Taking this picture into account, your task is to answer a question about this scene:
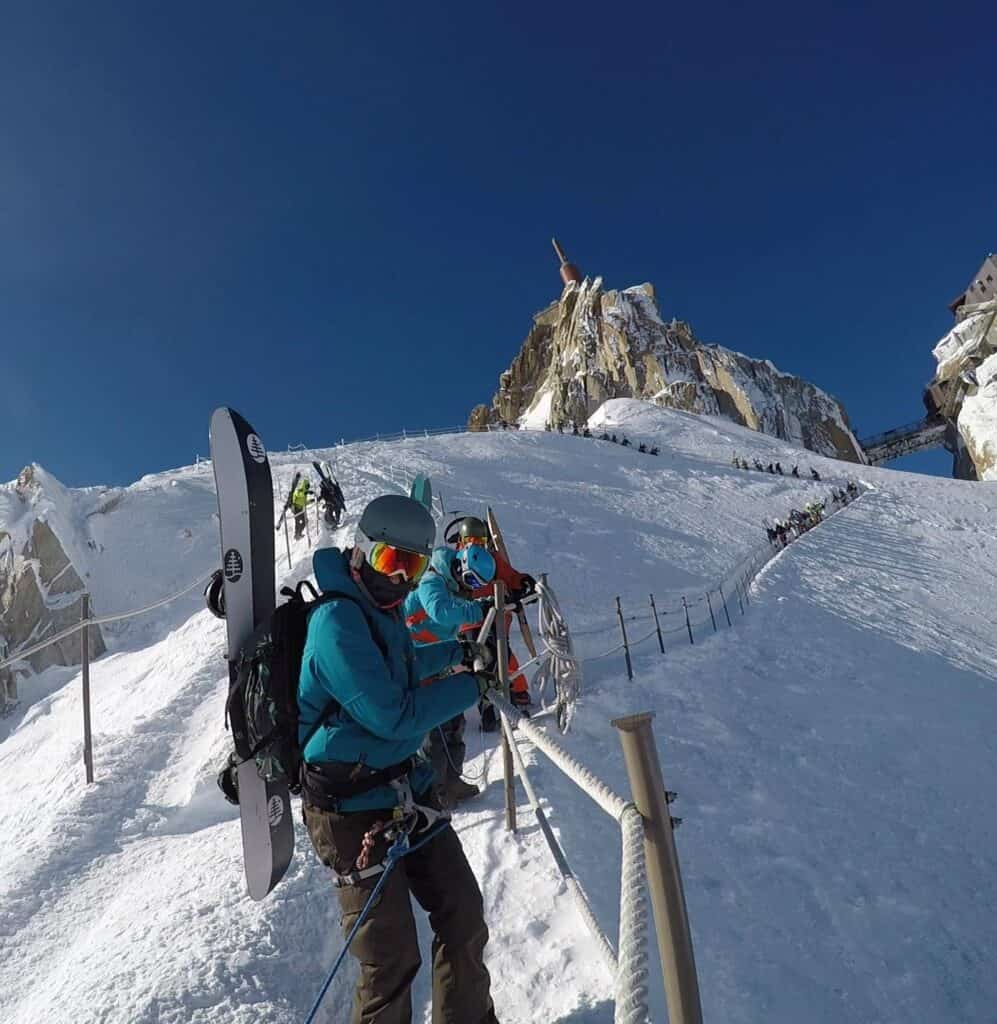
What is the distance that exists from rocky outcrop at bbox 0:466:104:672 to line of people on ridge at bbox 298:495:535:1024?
50.6 ft

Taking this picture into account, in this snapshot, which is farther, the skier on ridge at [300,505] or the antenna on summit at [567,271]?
the antenna on summit at [567,271]

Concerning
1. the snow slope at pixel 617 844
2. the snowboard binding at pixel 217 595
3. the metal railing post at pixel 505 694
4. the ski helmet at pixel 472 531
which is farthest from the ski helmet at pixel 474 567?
the snowboard binding at pixel 217 595

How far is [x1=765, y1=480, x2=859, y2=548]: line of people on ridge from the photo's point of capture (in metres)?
21.4

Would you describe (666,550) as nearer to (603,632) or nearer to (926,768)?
(603,632)

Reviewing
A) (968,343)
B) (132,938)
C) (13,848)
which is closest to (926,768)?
(132,938)

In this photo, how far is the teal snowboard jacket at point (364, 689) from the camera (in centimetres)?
242

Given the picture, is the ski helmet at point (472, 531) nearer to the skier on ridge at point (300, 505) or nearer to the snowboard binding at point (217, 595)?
the snowboard binding at point (217, 595)

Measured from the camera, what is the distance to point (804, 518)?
24.0m

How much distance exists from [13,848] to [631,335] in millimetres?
82517

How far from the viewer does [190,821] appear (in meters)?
5.39

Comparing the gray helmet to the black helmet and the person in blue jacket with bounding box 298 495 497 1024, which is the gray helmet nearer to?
the person in blue jacket with bounding box 298 495 497 1024

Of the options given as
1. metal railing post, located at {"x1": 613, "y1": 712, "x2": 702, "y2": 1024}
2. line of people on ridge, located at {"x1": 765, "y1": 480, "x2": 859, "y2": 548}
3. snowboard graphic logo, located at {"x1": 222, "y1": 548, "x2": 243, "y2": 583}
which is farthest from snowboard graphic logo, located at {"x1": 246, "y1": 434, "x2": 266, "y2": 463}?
line of people on ridge, located at {"x1": 765, "y1": 480, "x2": 859, "y2": 548}

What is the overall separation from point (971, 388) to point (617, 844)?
243 feet

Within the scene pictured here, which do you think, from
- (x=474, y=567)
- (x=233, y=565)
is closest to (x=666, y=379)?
(x=474, y=567)
